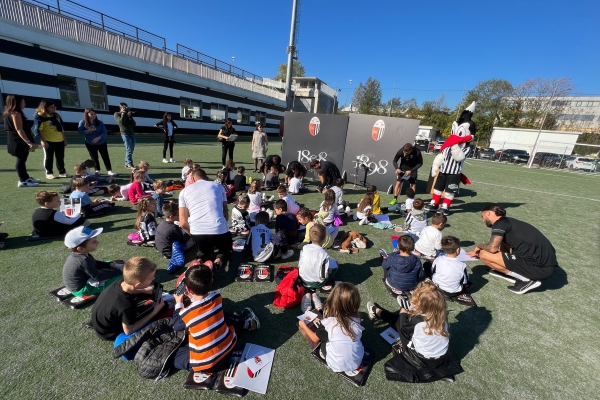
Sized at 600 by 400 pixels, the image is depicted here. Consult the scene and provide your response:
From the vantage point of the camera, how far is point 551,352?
9.55 ft

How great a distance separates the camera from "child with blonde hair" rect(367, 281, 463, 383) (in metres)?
2.38

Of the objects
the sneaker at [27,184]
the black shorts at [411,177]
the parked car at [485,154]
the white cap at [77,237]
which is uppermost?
the parked car at [485,154]

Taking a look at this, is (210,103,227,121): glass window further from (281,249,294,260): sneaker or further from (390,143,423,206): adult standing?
(281,249,294,260): sneaker

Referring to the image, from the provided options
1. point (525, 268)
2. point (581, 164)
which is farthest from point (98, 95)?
point (581, 164)

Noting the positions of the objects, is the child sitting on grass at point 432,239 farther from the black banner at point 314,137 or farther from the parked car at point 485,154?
the parked car at point 485,154

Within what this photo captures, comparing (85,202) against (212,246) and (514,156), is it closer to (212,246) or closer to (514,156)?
(212,246)

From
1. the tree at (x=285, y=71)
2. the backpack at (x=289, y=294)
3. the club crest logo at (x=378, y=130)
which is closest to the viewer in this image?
the backpack at (x=289, y=294)

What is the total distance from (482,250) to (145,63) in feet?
70.4

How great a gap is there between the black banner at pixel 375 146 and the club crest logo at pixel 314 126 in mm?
1223

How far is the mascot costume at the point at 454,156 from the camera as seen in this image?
6531 millimetres

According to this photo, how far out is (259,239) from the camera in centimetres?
418

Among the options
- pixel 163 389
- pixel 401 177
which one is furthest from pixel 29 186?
pixel 401 177

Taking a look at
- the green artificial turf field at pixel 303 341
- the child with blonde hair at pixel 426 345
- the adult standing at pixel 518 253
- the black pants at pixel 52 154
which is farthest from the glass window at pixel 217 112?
the child with blonde hair at pixel 426 345

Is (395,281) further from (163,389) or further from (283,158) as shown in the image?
(283,158)
